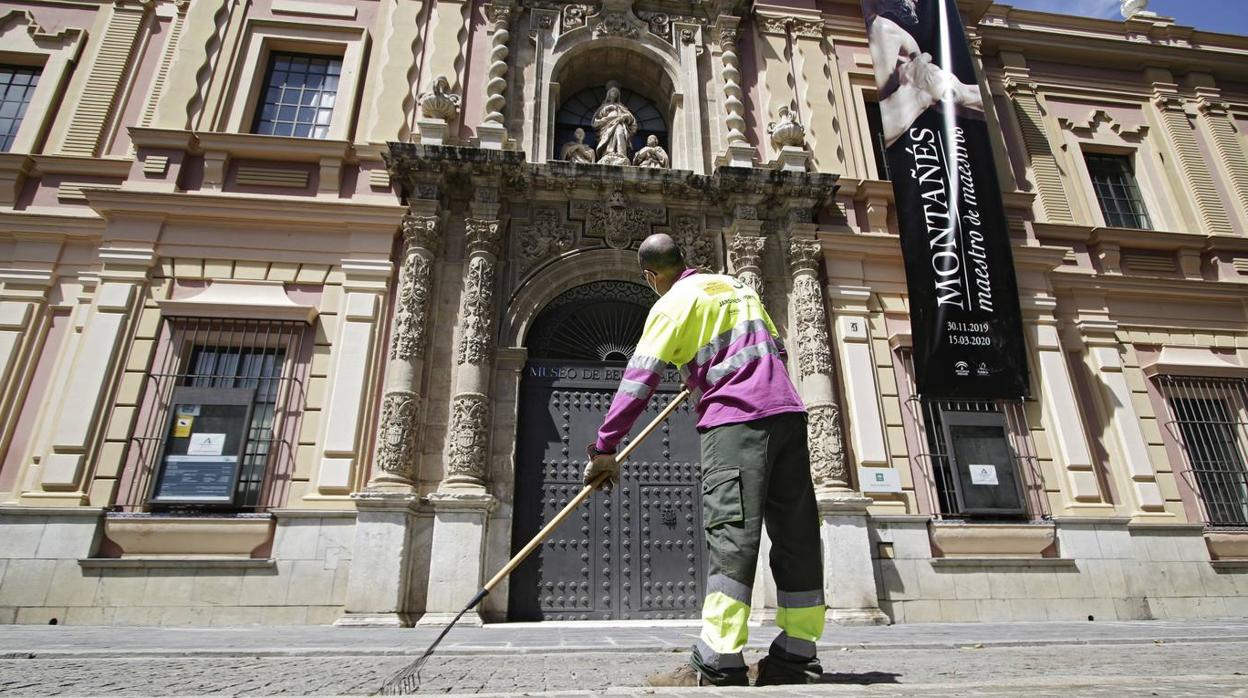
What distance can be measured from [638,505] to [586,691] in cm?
615

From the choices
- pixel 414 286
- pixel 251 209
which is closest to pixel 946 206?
pixel 414 286

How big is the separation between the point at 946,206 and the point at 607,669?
29.9 ft

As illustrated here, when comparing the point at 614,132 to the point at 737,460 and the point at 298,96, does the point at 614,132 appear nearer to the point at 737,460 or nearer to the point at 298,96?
the point at 298,96

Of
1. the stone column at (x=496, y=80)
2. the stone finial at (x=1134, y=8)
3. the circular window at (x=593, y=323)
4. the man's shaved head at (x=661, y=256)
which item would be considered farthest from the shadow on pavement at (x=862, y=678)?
the stone finial at (x=1134, y=8)

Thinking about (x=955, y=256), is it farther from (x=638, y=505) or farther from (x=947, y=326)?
(x=638, y=505)

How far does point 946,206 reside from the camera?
9727 mm

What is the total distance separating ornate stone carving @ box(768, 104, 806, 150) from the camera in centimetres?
998

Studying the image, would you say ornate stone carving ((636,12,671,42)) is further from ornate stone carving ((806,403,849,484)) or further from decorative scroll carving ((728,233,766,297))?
ornate stone carving ((806,403,849,484))

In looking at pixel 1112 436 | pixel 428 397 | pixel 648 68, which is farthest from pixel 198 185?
pixel 1112 436

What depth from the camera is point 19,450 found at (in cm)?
786

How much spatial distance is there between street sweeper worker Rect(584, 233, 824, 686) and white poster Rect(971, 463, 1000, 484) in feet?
22.8

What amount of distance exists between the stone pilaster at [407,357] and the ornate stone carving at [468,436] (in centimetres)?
48

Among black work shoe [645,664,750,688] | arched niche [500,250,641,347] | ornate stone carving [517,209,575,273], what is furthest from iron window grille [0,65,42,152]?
black work shoe [645,664,750,688]

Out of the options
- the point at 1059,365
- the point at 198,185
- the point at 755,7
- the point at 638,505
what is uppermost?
the point at 755,7
